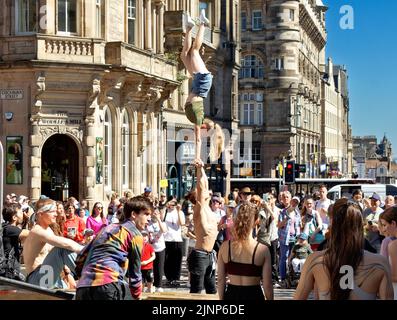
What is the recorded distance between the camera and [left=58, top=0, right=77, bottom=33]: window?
2588cm

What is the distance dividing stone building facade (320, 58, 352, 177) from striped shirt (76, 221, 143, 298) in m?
75.3

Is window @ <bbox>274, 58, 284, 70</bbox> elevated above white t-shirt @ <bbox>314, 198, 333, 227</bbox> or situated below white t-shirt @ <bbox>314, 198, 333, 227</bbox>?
above

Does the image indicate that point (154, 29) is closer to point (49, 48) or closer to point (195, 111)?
point (49, 48)

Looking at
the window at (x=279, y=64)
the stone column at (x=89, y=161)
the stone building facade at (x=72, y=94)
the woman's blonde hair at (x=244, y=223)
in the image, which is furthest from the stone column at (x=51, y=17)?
the window at (x=279, y=64)

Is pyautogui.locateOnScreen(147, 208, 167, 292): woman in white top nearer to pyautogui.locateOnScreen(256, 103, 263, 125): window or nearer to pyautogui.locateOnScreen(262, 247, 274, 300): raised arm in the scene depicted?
pyautogui.locateOnScreen(262, 247, 274, 300): raised arm

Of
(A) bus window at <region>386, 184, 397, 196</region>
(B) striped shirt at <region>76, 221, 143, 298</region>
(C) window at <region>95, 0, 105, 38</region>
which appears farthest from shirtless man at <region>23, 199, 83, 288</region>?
(A) bus window at <region>386, 184, 397, 196</region>

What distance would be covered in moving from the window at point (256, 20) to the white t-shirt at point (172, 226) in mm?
55008

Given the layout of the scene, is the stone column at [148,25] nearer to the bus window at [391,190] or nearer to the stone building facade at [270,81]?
the bus window at [391,190]

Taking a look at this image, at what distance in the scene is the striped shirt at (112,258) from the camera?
6.67m

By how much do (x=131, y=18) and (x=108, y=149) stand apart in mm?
4817

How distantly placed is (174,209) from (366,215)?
3.61 meters

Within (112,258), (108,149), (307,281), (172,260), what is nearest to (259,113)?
(108,149)
